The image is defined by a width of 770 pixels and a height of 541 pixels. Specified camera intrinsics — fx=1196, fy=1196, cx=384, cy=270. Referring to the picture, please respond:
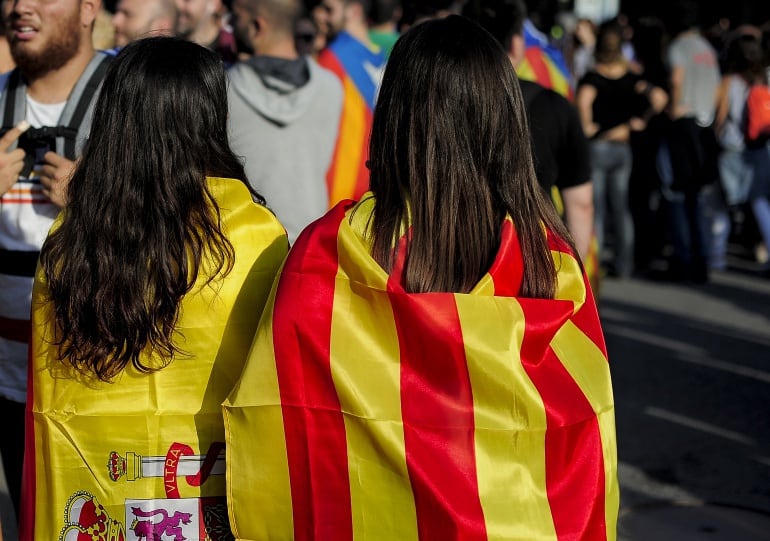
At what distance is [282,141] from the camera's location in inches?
189

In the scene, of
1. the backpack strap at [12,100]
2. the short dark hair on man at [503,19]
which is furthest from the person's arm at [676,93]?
the backpack strap at [12,100]

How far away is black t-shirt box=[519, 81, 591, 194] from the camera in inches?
176

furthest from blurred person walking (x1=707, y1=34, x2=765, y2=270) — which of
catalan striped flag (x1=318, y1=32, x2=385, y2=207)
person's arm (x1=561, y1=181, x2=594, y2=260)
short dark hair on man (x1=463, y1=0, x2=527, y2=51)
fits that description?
person's arm (x1=561, y1=181, x2=594, y2=260)

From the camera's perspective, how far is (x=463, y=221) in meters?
2.57

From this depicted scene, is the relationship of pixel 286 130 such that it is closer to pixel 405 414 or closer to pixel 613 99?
pixel 405 414

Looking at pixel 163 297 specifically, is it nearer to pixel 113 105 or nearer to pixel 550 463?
pixel 113 105

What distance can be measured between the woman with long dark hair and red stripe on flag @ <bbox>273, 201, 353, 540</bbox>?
239 millimetres

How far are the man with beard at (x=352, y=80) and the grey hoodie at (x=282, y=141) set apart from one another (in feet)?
0.59

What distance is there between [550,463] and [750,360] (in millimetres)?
5237

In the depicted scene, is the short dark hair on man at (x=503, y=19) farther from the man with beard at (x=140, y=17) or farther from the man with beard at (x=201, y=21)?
the man with beard at (x=201, y=21)

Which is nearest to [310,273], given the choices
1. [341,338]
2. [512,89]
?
[341,338]

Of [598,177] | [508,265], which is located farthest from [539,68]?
[508,265]

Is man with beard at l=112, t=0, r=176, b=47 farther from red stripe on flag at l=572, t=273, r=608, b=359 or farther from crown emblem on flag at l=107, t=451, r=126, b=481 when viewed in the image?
red stripe on flag at l=572, t=273, r=608, b=359

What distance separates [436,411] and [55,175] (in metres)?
1.41
